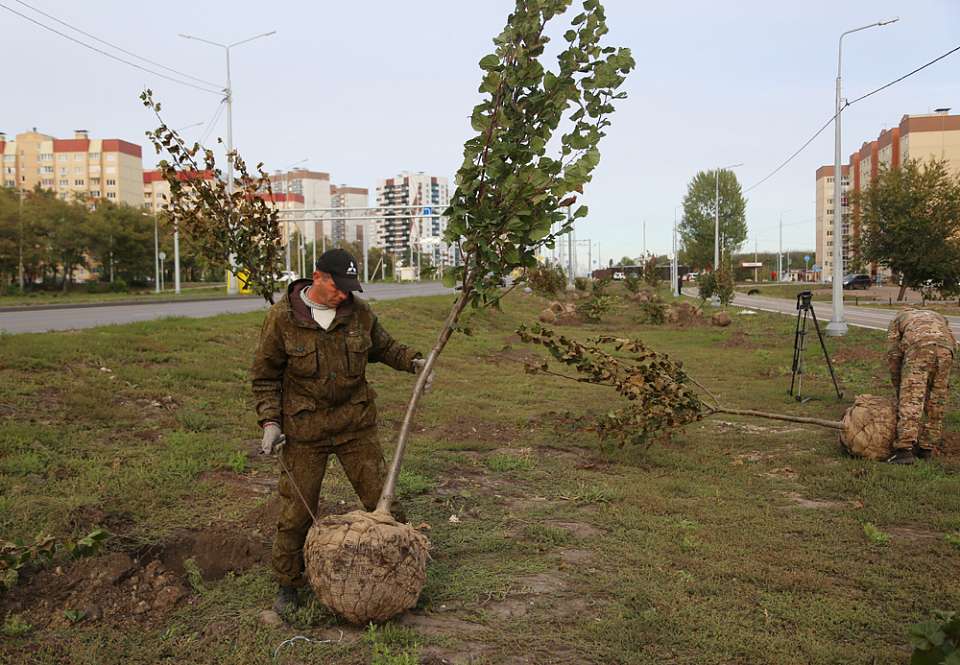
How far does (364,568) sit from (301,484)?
2.10 ft

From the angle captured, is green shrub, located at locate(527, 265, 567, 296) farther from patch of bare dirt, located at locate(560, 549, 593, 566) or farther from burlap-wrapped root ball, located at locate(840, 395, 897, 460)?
patch of bare dirt, located at locate(560, 549, 593, 566)

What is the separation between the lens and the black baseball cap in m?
3.93

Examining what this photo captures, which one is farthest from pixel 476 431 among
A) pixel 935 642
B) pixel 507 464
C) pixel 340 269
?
pixel 935 642

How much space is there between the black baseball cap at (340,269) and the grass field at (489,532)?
68.6 inches

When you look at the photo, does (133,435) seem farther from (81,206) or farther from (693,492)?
(81,206)

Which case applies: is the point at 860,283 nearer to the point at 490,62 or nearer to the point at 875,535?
the point at 875,535

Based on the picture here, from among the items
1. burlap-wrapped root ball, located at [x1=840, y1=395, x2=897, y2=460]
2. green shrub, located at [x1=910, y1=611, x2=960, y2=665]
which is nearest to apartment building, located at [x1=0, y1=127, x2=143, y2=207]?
burlap-wrapped root ball, located at [x1=840, y1=395, x2=897, y2=460]

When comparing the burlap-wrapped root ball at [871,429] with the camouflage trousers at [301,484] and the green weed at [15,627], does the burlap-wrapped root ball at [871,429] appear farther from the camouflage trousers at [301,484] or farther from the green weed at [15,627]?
the green weed at [15,627]

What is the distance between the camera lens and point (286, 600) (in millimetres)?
3984

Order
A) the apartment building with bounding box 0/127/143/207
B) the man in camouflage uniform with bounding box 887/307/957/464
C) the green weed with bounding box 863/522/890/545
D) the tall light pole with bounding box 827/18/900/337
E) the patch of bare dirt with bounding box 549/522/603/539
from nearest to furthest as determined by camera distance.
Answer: the green weed with bounding box 863/522/890/545 < the patch of bare dirt with bounding box 549/522/603/539 < the man in camouflage uniform with bounding box 887/307/957/464 < the tall light pole with bounding box 827/18/900/337 < the apartment building with bounding box 0/127/143/207

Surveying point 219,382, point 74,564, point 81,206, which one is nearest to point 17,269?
point 81,206

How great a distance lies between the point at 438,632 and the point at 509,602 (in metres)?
0.53

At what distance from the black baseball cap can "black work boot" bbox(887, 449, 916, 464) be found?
558 centimetres

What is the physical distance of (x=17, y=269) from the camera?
42625 millimetres
